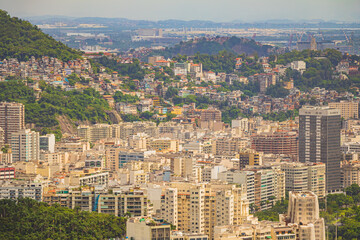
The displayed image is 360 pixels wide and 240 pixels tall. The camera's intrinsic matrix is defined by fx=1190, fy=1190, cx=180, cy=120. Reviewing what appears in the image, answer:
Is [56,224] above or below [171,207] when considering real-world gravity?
below

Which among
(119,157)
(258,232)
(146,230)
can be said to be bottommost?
(119,157)

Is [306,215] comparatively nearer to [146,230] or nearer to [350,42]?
[146,230]

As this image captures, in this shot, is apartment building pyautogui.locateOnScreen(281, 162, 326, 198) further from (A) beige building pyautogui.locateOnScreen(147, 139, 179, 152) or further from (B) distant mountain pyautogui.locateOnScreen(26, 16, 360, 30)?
(B) distant mountain pyautogui.locateOnScreen(26, 16, 360, 30)

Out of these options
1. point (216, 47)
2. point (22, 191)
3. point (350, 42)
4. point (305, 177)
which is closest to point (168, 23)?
point (216, 47)

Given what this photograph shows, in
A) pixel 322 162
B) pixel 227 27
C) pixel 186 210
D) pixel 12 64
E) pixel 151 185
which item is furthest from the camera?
pixel 227 27

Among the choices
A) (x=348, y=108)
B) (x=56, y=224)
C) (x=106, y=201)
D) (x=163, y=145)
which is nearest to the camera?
(x=56, y=224)

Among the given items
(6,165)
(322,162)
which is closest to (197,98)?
(322,162)

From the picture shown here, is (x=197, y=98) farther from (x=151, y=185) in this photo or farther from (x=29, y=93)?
(x=151, y=185)
